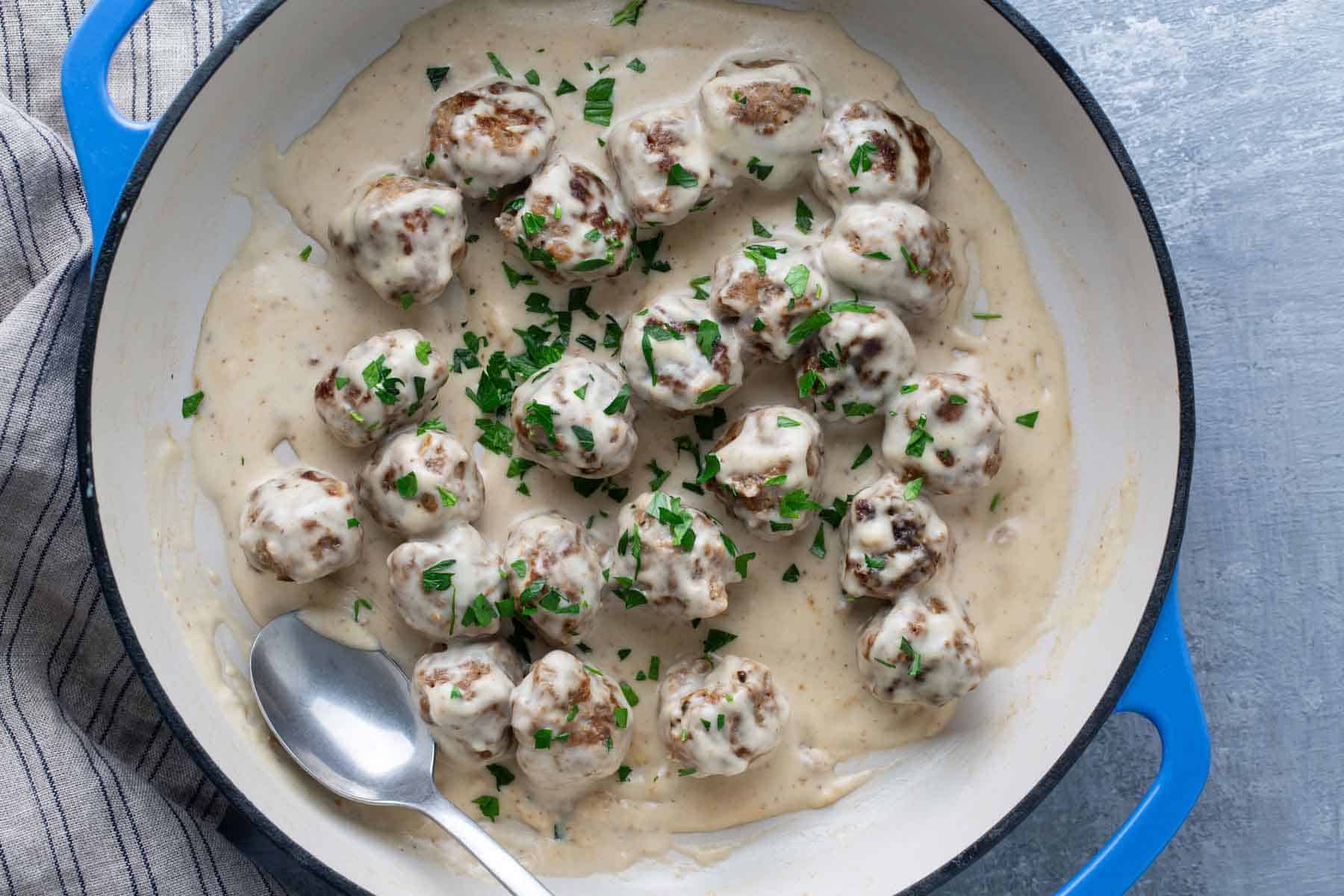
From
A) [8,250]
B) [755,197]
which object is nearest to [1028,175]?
[755,197]

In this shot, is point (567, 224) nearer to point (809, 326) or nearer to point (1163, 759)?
point (809, 326)

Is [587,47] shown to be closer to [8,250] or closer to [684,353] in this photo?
[684,353]

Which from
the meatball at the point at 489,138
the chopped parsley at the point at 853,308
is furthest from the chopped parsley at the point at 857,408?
the meatball at the point at 489,138

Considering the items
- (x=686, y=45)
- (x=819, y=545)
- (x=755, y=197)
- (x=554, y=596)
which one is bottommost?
(x=554, y=596)

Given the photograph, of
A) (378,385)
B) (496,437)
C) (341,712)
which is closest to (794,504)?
(496,437)

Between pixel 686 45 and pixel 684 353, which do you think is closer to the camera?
pixel 684 353
